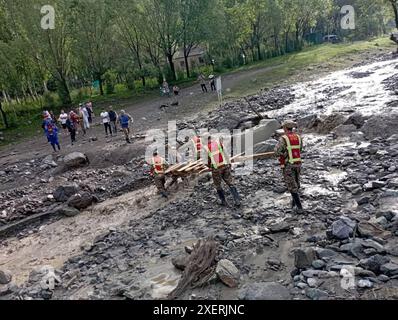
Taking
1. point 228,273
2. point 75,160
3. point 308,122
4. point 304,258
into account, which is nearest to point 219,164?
point 228,273

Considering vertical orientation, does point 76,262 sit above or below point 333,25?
below

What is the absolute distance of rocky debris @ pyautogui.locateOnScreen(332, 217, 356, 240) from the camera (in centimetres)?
699

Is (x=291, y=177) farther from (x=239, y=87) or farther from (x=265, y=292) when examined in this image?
(x=239, y=87)

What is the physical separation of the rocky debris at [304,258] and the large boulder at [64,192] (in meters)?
9.69

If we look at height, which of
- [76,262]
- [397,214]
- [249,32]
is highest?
[249,32]

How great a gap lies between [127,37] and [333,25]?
4645 cm

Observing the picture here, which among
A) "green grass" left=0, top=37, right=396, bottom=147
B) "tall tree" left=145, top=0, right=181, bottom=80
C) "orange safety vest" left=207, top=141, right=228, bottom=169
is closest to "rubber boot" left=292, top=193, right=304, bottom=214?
"orange safety vest" left=207, top=141, right=228, bottom=169

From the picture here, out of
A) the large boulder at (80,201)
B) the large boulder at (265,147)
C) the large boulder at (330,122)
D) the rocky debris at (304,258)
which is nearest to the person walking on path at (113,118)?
the large boulder at (80,201)

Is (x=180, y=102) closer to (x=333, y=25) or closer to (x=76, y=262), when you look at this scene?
(x=76, y=262)

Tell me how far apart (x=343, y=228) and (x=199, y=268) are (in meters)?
2.62

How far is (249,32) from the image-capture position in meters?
48.2

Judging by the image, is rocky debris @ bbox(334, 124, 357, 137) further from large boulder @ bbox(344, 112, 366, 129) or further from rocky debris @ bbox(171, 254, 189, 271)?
rocky debris @ bbox(171, 254, 189, 271)

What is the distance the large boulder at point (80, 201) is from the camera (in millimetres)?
13273
